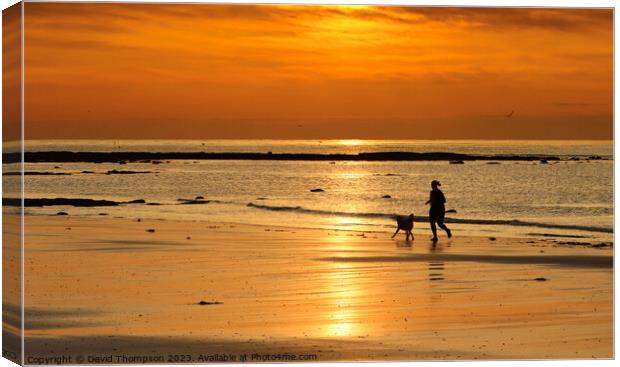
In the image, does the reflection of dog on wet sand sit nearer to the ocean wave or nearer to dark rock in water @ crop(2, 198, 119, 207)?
the ocean wave

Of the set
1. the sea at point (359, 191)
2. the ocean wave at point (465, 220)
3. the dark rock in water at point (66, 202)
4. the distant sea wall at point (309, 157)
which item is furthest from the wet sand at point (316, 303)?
the distant sea wall at point (309, 157)

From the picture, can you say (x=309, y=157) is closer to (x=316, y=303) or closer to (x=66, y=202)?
(x=66, y=202)

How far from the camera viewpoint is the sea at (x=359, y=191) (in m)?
25.0

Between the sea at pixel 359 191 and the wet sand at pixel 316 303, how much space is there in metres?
1.49

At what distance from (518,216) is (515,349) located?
21.8 metres

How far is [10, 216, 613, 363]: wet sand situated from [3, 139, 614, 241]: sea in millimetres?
1490

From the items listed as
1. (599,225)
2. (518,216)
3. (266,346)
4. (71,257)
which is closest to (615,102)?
(266,346)

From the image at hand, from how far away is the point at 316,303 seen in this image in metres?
13.5

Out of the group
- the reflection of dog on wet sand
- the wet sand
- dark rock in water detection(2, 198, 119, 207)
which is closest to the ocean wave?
dark rock in water detection(2, 198, 119, 207)

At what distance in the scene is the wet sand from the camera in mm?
12367

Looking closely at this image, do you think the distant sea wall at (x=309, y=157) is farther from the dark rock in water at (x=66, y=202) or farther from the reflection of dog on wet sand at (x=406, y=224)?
the reflection of dog on wet sand at (x=406, y=224)

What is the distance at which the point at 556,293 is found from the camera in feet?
47.4

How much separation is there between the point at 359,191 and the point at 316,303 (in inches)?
1616

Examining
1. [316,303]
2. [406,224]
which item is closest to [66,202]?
[406,224]
